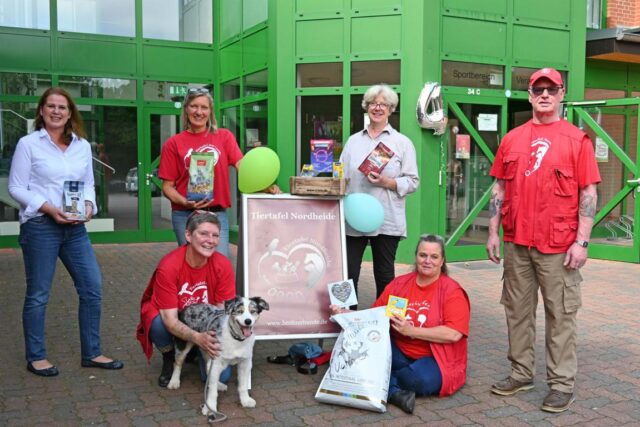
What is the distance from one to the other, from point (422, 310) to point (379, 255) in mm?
828

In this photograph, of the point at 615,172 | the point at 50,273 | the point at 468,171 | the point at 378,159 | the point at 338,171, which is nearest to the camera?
the point at 50,273

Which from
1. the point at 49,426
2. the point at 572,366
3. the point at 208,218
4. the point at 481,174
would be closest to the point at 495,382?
the point at 572,366

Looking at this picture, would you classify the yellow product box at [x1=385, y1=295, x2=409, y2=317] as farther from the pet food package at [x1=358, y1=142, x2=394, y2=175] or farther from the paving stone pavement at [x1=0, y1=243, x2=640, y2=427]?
the pet food package at [x1=358, y1=142, x2=394, y2=175]

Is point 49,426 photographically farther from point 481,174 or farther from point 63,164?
point 481,174

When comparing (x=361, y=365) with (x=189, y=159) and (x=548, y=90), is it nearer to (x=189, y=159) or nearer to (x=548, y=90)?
(x=189, y=159)

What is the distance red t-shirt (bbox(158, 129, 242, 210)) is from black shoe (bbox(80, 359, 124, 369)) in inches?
46.8

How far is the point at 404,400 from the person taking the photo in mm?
3920

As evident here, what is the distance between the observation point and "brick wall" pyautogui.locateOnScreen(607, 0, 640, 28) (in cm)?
1235

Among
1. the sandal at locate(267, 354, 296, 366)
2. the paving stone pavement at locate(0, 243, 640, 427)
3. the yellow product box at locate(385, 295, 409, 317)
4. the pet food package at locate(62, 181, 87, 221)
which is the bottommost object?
the paving stone pavement at locate(0, 243, 640, 427)

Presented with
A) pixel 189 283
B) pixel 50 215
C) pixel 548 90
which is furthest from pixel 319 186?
pixel 50 215

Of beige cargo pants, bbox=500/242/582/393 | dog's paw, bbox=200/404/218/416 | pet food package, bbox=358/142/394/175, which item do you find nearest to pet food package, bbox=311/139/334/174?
pet food package, bbox=358/142/394/175

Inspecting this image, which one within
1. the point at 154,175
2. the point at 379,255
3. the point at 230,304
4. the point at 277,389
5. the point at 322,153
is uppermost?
the point at 322,153

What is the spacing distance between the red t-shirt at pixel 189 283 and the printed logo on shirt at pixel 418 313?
115 centimetres

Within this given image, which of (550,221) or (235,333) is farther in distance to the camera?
(550,221)
